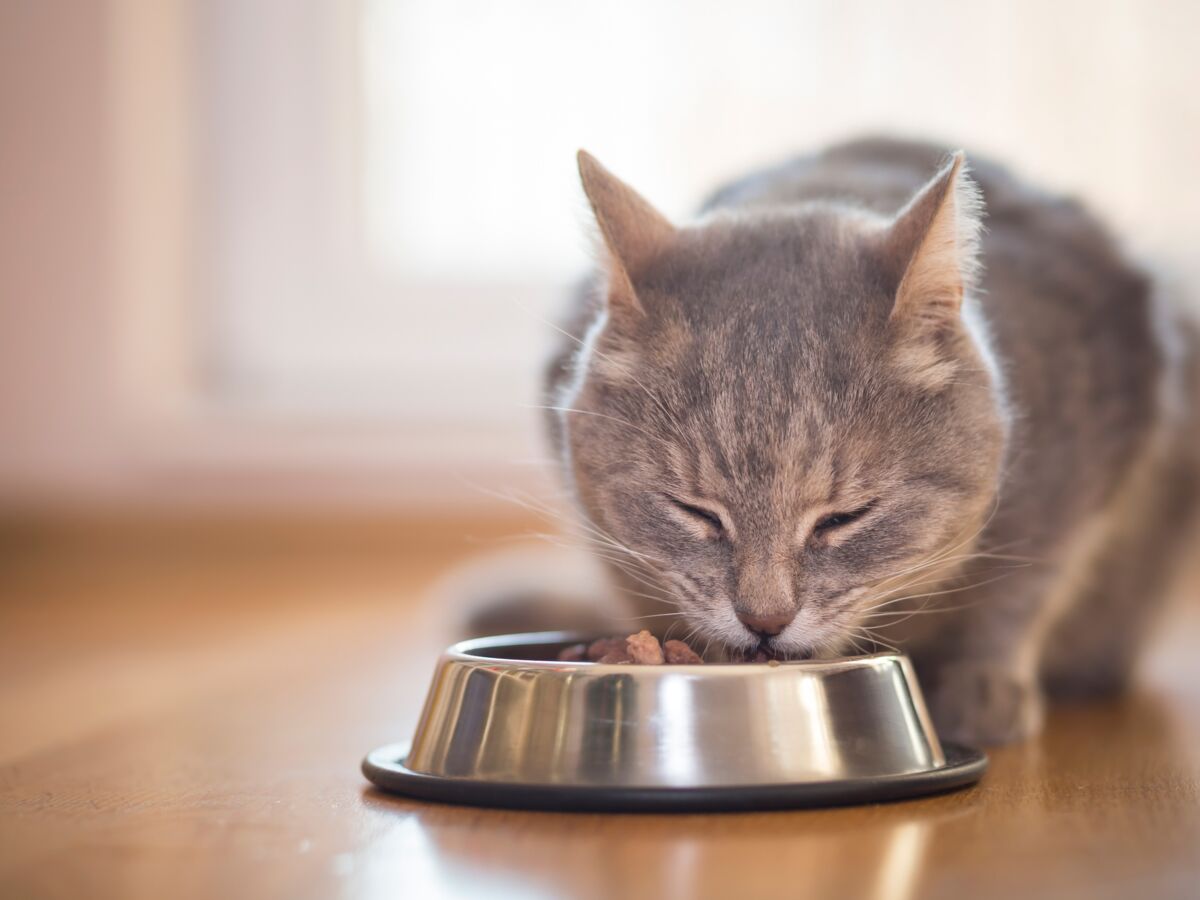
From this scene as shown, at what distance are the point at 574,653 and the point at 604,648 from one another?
60mm

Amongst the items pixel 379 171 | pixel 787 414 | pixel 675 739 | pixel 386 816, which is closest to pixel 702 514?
pixel 787 414

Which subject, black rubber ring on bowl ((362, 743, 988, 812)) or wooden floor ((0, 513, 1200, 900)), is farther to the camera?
black rubber ring on bowl ((362, 743, 988, 812))

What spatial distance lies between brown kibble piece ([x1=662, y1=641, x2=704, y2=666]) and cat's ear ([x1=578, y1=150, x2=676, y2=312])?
1.25ft

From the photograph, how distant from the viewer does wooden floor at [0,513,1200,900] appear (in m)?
0.90

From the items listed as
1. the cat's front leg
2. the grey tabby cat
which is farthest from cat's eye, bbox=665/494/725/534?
the cat's front leg

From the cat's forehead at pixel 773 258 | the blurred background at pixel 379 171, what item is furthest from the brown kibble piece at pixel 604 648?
the blurred background at pixel 379 171

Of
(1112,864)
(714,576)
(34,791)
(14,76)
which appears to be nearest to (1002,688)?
(714,576)

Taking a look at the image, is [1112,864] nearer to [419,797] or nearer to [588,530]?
[419,797]

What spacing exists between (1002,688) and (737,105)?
99.3 inches

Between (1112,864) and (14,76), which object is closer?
(1112,864)

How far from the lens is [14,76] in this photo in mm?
3748

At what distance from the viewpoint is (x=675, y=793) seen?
1.05 meters

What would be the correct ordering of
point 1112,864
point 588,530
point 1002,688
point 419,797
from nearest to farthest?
point 1112,864, point 419,797, point 588,530, point 1002,688

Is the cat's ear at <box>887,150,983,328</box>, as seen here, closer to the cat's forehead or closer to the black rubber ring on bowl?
the cat's forehead
